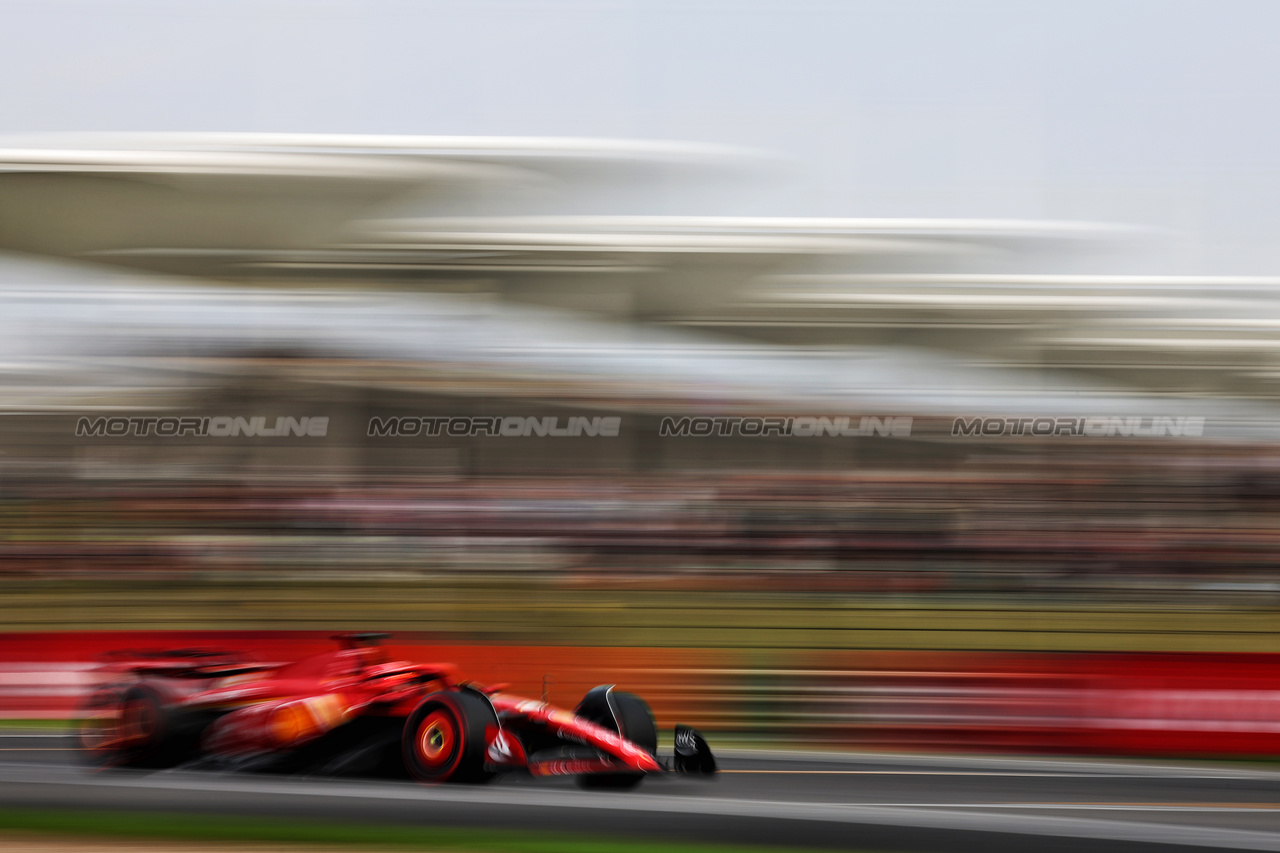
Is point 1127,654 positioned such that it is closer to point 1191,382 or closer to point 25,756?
point 1191,382

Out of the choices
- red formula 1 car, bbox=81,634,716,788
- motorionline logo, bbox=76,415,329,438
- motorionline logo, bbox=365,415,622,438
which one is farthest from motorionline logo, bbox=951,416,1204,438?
motorionline logo, bbox=76,415,329,438

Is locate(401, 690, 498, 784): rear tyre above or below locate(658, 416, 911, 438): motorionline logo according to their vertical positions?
below

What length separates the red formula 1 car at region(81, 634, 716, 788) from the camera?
377cm

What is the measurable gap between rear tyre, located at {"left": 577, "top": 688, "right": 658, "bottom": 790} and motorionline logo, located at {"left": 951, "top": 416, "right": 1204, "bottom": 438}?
331 centimetres

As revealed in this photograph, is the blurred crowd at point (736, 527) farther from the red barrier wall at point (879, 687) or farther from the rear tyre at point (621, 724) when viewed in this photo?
the rear tyre at point (621, 724)

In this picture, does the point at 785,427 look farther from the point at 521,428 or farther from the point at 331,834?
the point at 331,834

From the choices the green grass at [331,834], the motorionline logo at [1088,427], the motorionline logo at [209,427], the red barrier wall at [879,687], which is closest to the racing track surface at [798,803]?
the green grass at [331,834]

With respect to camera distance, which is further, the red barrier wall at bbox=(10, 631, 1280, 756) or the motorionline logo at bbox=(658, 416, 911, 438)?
the motorionline logo at bbox=(658, 416, 911, 438)

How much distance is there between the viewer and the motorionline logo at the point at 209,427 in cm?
705

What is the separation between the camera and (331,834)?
3.42 metres

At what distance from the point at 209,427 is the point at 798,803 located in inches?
188

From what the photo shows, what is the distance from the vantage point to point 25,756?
5055mm

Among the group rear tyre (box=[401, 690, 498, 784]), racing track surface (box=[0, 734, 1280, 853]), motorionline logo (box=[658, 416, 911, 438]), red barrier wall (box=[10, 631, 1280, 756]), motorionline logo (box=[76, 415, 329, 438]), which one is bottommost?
red barrier wall (box=[10, 631, 1280, 756])

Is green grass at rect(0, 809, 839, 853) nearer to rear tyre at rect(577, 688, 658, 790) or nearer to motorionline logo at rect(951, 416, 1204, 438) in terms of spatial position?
rear tyre at rect(577, 688, 658, 790)
